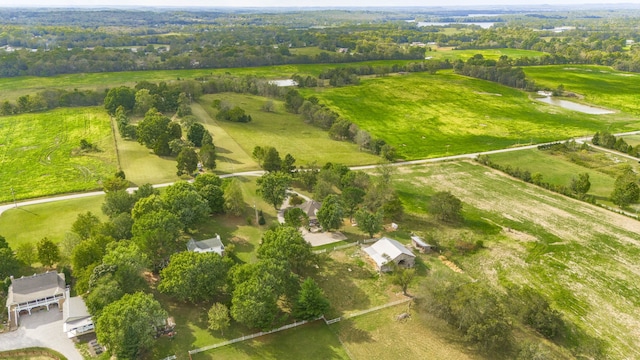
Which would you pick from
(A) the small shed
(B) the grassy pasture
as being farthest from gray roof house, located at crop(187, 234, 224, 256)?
(B) the grassy pasture

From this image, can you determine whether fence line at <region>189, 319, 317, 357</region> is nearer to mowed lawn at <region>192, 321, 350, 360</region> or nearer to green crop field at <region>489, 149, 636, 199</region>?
mowed lawn at <region>192, 321, 350, 360</region>

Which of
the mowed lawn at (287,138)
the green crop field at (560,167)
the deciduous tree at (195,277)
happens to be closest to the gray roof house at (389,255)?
the deciduous tree at (195,277)

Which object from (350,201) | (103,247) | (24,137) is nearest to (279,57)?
(24,137)

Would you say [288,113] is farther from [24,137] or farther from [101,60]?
[101,60]

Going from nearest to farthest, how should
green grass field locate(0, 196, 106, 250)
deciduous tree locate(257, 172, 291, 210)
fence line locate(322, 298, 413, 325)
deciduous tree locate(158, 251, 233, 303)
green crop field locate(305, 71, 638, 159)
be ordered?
deciduous tree locate(158, 251, 233, 303), fence line locate(322, 298, 413, 325), green grass field locate(0, 196, 106, 250), deciduous tree locate(257, 172, 291, 210), green crop field locate(305, 71, 638, 159)

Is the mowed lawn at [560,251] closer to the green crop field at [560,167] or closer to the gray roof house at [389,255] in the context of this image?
the gray roof house at [389,255]

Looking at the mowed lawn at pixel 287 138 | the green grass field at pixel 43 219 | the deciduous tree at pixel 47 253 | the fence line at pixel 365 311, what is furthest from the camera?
the mowed lawn at pixel 287 138
